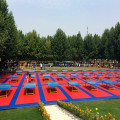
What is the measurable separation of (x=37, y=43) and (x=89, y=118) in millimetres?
46384

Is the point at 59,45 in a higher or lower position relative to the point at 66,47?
higher

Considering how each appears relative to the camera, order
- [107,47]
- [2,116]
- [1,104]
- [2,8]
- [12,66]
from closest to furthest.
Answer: [2,116], [1,104], [2,8], [12,66], [107,47]

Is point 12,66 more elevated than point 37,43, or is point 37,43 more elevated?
point 37,43

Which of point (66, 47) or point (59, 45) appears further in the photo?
point (66, 47)

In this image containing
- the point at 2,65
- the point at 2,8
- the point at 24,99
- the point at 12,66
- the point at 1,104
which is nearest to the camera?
the point at 1,104

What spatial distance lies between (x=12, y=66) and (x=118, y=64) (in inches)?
1596

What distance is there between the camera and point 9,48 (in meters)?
23.9

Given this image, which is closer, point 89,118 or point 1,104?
point 89,118

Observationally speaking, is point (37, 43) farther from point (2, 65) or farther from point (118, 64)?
point (118, 64)

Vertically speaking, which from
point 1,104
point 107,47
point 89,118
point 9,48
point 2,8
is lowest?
point 1,104

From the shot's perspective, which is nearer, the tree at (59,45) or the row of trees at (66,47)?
the row of trees at (66,47)

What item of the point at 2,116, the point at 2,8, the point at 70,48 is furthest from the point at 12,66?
the point at 70,48

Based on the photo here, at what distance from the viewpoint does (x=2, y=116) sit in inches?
314

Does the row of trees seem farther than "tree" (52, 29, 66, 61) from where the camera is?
No
